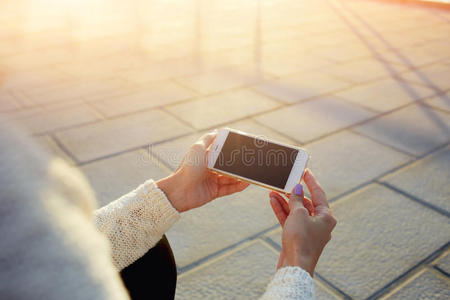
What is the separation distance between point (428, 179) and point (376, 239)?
0.84 metres

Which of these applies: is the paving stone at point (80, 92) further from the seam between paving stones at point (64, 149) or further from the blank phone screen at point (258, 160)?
the blank phone screen at point (258, 160)

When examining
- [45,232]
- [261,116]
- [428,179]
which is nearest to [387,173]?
[428,179]

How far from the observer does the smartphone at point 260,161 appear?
6.01ft

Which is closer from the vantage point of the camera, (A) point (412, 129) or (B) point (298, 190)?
(B) point (298, 190)

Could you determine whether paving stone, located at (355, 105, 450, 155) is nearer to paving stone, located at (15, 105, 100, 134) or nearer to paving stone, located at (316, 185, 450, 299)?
paving stone, located at (316, 185, 450, 299)

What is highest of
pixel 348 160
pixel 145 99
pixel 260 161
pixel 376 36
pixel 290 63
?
pixel 260 161

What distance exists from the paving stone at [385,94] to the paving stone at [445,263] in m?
2.08

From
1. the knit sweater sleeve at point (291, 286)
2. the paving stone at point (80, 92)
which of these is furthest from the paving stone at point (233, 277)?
the paving stone at point (80, 92)

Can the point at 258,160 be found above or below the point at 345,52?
above

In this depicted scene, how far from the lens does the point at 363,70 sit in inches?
205

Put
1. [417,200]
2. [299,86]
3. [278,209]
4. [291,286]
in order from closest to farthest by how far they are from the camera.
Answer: [291,286] < [278,209] < [417,200] < [299,86]

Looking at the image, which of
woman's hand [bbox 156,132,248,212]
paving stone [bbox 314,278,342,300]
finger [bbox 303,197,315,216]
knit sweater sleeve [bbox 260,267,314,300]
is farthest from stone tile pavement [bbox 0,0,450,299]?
knit sweater sleeve [bbox 260,267,314,300]

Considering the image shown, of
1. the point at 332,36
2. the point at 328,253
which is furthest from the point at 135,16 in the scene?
the point at 328,253

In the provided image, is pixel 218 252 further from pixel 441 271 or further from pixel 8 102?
pixel 8 102
